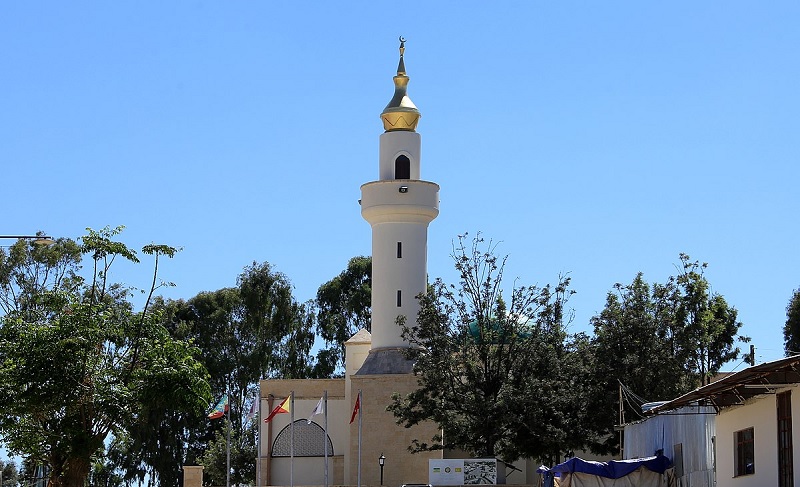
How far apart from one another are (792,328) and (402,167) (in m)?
26.0

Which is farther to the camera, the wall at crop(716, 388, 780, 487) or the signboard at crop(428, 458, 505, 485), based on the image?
the signboard at crop(428, 458, 505, 485)

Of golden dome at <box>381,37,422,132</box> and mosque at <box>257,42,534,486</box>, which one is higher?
golden dome at <box>381,37,422,132</box>

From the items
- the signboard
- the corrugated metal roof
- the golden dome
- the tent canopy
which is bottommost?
the signboard

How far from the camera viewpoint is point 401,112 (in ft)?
187

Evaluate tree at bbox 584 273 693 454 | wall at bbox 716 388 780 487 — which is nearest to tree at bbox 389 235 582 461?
tree at bbox 584 273 693 454

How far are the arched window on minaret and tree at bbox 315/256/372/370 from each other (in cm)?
2158

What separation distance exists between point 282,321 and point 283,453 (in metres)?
15.8

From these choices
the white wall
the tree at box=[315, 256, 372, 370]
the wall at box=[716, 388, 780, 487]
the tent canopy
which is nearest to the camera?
the white wall

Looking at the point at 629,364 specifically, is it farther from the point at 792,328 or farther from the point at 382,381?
the point at 792,328

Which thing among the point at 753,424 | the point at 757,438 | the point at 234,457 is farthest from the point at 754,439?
the point at 234,457

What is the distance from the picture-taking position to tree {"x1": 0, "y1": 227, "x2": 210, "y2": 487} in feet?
108

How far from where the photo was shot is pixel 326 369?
75938mm

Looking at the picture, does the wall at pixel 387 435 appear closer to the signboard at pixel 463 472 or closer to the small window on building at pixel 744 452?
the signboard at pixel 463 472

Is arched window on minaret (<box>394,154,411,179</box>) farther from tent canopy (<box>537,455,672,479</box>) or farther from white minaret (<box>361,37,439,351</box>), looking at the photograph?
tent canopy (<box>537,455,672,479</box>)
